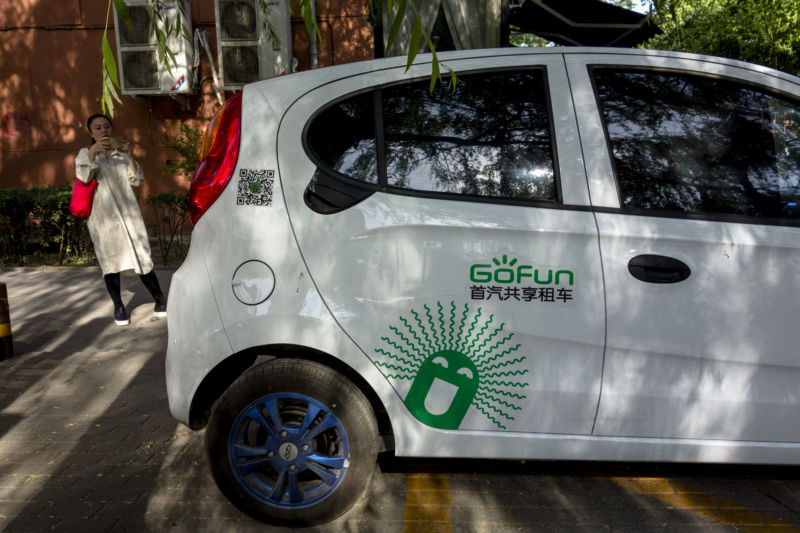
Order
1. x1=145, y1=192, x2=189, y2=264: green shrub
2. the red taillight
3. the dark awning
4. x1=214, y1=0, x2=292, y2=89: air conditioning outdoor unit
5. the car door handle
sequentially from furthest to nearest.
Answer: x1=214, y1=0, x2=292, y2=89: air conditioning outdoor unit < x1=145, y1=192, x2=189, y2=264: green shrub < the dark awning < the red taillight < the car door handle

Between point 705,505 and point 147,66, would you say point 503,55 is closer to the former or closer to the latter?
point 705,505

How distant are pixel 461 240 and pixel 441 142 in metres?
0.42

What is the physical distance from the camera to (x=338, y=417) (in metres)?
2.50

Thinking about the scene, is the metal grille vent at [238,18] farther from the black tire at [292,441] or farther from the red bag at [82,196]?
the black tire at [292,441]

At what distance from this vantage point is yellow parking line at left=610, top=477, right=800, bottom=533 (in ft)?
8.62

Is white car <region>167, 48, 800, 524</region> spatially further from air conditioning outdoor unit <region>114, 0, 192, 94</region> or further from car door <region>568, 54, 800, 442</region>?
air conditioning outdoor unit <region>114, 0, 192, 94</region>

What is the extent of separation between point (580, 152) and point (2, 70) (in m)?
12.6

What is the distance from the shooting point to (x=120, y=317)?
593cm

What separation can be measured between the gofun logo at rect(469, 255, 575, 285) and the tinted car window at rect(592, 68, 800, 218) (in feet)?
1.33

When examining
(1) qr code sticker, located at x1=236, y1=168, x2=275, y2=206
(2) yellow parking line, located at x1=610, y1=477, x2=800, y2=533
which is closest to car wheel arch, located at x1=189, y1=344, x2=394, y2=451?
(1) qr code sticker, located at x1=236, y1=168, x2=275, y2=206

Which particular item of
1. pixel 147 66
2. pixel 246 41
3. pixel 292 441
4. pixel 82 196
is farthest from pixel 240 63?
pixel 292 441

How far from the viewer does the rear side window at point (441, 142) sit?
248 centimetres

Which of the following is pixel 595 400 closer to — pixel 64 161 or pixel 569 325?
pixel 569 325

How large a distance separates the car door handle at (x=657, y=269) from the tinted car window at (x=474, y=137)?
1.35 ft
